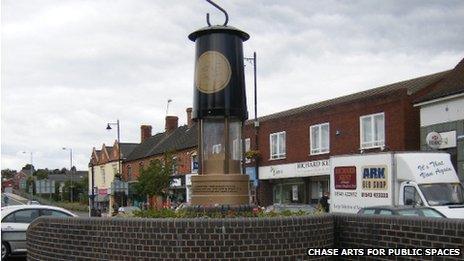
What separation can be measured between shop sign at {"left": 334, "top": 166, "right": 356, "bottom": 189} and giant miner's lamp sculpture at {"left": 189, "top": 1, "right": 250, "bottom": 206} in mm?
9568

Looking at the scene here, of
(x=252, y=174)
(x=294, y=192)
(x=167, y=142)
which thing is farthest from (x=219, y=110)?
(x=167, y=142)

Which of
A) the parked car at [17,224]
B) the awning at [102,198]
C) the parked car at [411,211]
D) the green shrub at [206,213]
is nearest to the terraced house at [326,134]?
the parked car at [411,211]

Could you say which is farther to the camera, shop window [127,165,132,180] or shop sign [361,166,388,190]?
shop window [127,165,132,180]

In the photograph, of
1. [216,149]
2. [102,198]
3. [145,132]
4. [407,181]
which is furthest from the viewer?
[102,198]

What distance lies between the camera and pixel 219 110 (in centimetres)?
1217

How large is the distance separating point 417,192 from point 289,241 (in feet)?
37.1

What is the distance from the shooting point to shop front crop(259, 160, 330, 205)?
105 feet

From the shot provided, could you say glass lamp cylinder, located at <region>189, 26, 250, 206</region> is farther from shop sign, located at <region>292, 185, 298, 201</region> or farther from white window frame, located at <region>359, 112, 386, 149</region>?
shop sign, located at <region>292, 185, 298, 201</region>

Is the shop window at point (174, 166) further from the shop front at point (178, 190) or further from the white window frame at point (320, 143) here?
the white window frame at point (320, 143)

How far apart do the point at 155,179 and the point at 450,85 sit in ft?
78.9

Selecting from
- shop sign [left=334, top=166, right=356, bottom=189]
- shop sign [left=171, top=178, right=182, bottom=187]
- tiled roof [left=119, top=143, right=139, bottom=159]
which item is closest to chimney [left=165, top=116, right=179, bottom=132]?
tiled roof [left=119, top=143, right=139, bottom=159]

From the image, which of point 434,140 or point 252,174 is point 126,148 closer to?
point 252,174

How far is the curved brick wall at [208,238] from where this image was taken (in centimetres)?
834

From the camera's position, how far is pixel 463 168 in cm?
2348
